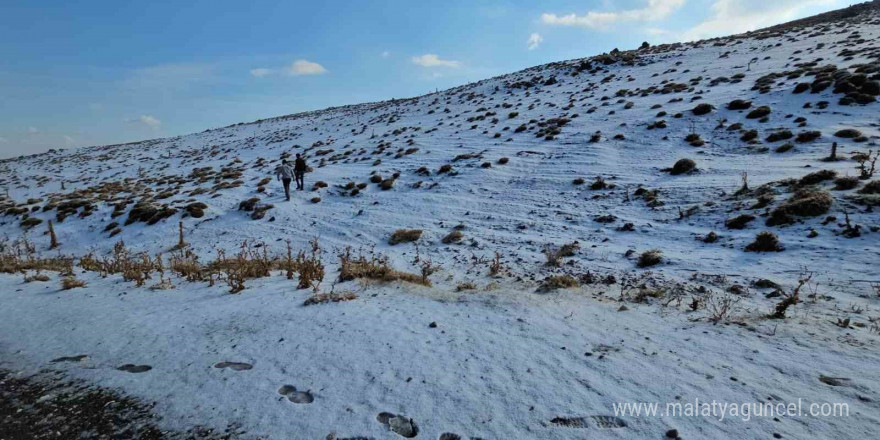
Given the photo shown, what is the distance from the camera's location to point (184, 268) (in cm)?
912

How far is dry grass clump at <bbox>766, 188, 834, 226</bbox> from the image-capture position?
9.19m

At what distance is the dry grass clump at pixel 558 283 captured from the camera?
728 cm

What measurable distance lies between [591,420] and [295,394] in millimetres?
2955

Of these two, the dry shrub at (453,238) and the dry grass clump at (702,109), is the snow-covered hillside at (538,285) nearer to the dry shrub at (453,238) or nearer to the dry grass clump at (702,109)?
the dry grass clump at (702,109)

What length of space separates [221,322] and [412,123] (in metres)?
33.2

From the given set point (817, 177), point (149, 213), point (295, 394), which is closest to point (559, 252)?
point (295, 394)

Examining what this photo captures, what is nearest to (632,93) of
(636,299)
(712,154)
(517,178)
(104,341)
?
(712,154)

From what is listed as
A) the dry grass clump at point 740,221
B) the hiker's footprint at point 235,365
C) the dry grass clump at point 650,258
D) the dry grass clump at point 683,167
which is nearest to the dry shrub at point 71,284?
the hiker's footprint at point 235,365

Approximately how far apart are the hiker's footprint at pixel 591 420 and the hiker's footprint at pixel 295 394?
2.42 m

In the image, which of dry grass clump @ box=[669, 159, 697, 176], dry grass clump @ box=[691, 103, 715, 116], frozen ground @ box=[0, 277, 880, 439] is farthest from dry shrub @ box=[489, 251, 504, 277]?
dry grass clump @ box=[691, 103, 715, 116]

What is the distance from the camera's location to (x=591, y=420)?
364 cm

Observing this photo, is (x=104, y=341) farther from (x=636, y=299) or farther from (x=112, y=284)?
(x=636, y=299)

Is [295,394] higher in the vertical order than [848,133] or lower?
lower

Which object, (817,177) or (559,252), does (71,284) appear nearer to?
(559,252)
